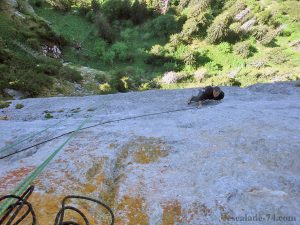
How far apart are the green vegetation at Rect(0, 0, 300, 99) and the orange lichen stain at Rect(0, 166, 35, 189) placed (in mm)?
10876

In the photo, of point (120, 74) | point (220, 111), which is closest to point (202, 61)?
point (120, 74)

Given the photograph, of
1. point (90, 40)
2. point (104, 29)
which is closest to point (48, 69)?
point (90, 40)

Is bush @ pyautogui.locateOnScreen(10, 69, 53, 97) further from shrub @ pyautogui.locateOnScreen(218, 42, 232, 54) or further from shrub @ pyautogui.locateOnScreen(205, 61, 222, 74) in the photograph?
shrub @ pyautogui.locateOnScreen(218, 42, 232, 54)

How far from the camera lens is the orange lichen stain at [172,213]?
115 inches

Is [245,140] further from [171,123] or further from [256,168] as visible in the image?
[171,123]

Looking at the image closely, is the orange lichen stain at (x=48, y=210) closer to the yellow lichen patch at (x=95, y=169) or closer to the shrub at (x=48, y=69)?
the yellow lichen patch at (x=95, y=169)

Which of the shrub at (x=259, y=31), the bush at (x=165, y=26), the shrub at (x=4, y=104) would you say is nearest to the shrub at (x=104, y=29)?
the bush at (x=165, y=26)

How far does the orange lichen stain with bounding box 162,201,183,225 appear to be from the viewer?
2920 mm

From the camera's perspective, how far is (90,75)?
16922 mm

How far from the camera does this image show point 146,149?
445cm

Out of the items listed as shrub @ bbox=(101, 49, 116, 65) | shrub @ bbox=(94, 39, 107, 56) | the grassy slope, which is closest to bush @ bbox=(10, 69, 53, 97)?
the grassy slope

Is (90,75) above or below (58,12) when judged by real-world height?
below

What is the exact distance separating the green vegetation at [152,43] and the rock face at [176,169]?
33.4 ft

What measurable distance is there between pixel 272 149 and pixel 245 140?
1.65ft
